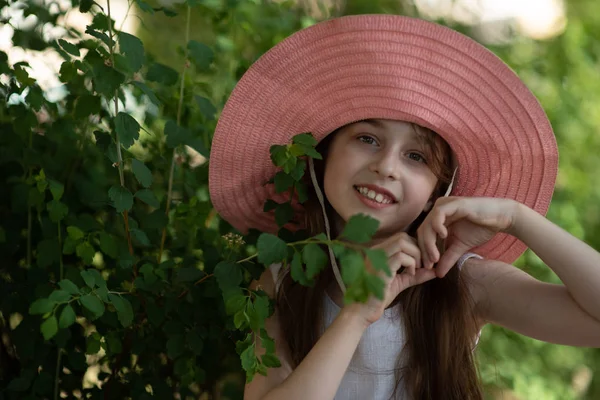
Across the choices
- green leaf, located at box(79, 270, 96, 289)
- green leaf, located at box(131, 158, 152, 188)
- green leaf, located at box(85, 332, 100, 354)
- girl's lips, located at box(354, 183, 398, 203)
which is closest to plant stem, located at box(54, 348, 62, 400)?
green leaf, located at box(85, 332, 100, 354)

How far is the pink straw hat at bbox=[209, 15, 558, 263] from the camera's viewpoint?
5.00 feet

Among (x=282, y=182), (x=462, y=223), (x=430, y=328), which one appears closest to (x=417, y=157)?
(x=462, y=223)

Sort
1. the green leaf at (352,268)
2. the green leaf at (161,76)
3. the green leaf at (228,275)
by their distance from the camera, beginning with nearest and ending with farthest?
the green leaf at (352,268)
the green leaf at (228,275)
the green leaf at (161,76)

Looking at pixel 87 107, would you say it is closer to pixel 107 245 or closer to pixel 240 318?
pixel 107 245

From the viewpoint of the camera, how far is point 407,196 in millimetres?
1633

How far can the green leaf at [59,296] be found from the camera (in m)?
1.35

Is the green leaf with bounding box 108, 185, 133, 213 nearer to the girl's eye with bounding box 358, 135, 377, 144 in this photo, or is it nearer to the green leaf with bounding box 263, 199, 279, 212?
the green leaf with bounding box 263, 199, 279, 212

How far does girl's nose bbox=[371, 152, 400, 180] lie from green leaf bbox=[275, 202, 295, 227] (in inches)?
→ 9.3

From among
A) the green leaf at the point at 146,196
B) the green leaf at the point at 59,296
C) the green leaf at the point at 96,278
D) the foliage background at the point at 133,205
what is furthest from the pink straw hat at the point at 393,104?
the green leaf at the point at 59,296

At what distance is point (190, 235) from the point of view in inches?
76.5

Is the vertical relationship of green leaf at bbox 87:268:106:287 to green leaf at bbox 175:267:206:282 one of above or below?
below

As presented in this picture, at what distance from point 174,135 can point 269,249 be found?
0.55 m

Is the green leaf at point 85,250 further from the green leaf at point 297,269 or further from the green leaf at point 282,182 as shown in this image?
the green leaf at point 297,269

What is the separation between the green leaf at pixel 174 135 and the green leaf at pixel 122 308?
388 mm
